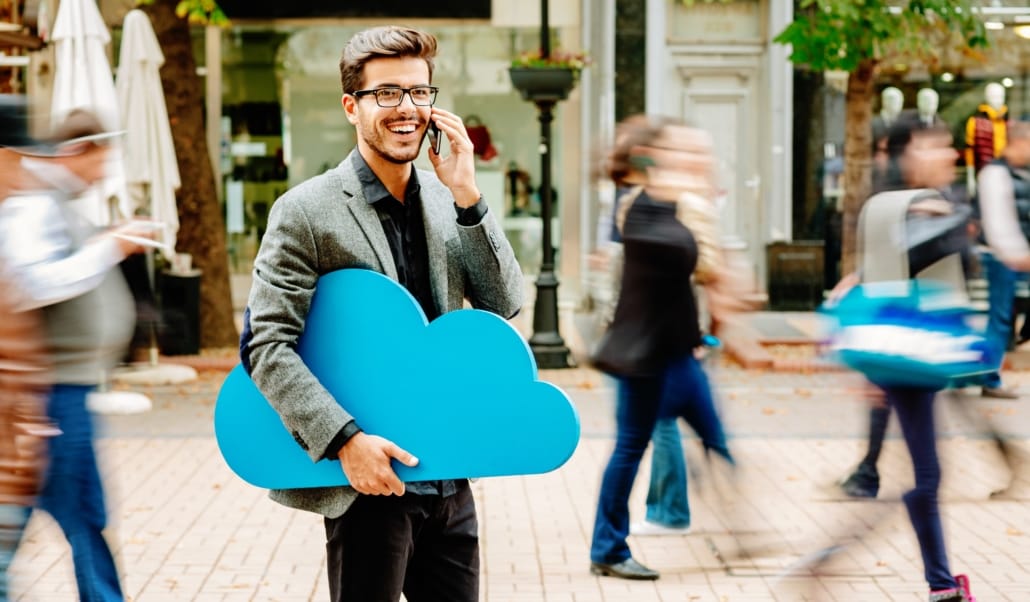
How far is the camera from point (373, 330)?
312 cm

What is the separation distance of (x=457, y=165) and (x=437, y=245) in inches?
8.1

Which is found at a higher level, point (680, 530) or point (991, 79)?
point (991, 79)

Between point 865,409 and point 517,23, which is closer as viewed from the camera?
point 865,409

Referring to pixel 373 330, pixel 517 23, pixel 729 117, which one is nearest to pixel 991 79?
pixel 729 117

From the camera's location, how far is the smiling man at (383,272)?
121 inches

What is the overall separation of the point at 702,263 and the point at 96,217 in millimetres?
6001

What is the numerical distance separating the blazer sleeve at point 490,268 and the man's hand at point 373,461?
445 millimetres

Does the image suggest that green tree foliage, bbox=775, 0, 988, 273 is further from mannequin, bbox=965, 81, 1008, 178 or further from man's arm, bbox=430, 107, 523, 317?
man's arm, bbox=430, 107, 523, 317

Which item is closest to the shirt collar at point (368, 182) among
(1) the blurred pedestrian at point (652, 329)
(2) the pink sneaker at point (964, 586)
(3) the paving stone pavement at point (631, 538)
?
(3) the paving stone pavement at point (631, 538)

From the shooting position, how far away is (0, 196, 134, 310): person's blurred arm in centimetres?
446

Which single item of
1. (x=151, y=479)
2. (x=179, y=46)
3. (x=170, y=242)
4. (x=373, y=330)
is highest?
(x=179, y=46)

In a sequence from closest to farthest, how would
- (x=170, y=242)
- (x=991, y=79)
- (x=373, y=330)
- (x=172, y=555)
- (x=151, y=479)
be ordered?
(x=373, y=330), (x=172, y=555), (x=151, y=479), (x=170, y=242), (x=991, y=79)

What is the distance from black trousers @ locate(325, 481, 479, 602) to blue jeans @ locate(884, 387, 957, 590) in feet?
7.56

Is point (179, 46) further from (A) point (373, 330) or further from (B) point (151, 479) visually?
(A) point (373, 330)
